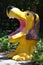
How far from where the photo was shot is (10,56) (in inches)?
360

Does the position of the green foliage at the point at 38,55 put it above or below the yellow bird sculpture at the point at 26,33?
below

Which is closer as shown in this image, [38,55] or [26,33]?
[38,55]

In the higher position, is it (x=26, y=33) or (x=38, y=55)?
(x=26, y=33)

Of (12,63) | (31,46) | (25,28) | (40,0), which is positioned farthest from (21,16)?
(40,0)

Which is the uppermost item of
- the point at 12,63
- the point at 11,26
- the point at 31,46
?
the point at 11,26

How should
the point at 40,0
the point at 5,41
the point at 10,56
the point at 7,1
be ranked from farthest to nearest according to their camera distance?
the point at 7,1 → the point at 40,0 → the point at 5,41 → the point at 10,56

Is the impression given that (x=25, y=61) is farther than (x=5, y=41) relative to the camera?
No

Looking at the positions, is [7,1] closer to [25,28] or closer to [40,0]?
[40,0]

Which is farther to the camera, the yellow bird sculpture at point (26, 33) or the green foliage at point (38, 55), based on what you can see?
the yellow bird sculpture at point (26, 33)

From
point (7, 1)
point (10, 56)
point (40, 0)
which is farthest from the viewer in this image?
point (7, 1)

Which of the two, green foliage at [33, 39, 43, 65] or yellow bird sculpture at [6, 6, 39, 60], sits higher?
yellow bird sculpture at [6, 6, 39, 60]

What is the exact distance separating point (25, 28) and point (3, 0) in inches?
360

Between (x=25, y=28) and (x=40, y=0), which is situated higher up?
(x=40, y=0)

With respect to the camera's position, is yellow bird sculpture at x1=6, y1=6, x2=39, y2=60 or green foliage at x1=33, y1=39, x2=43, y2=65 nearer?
green foliage at x1=33, y1=39, x2=43, y2=65
